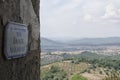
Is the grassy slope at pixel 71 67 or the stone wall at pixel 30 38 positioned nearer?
the stone wall at pixel 30 38

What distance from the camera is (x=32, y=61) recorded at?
7.75 feet

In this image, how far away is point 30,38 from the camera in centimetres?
228

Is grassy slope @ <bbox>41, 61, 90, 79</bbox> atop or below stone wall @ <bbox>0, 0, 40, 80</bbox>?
below

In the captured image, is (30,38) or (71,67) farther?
(71,67)

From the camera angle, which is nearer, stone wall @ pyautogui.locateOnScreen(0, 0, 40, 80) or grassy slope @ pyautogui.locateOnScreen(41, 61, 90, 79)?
stone wall @ pyautogui.locateOnScreen(0, 0, 40, 80)

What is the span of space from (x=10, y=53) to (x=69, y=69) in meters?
54.4

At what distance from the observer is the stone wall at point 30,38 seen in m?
1.70

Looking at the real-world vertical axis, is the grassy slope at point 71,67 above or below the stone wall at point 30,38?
below

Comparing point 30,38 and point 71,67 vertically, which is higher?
point 30,38

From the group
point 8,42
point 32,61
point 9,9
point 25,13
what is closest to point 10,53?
point 8,42

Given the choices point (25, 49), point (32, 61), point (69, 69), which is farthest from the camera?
point (69, 69)

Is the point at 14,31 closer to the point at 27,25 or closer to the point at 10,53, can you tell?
the point at 10,53

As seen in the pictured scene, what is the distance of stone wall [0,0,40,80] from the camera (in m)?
1.70

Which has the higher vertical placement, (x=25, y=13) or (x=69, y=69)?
(x=25, y=13)
